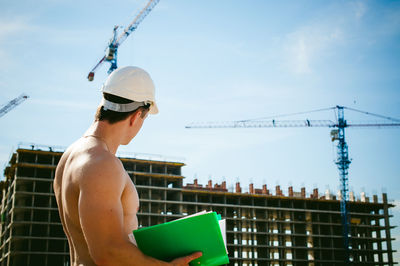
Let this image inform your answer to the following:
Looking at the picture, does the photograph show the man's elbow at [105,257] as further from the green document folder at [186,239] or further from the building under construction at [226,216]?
the building under construction at [226,216]

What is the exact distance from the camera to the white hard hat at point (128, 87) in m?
2.19

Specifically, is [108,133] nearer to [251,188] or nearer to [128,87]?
[128,87]

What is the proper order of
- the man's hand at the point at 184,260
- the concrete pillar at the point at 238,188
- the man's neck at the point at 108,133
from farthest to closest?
the concrete pillar at the point at 238,188
the man's neck at the point at 108,133
the man's hand at the point at 184,260

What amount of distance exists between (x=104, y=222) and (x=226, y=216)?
76062 millimetres

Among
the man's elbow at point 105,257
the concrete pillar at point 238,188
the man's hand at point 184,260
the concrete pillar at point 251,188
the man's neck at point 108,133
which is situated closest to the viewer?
the man's elbow at point 105,257

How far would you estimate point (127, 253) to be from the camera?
180cm

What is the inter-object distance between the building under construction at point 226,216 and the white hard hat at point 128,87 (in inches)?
2588

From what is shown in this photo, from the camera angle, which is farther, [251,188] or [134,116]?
[251,188]

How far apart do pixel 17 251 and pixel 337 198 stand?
203 ft

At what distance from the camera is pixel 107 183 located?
6.02 ft

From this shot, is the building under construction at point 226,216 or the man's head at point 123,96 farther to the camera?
the building under construction at point 226,216

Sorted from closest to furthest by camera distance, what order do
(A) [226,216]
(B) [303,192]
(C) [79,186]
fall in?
(C) [79,186] < (A) [226,216] < (B) [303,192]

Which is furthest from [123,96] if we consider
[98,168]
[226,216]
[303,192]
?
[303,192]

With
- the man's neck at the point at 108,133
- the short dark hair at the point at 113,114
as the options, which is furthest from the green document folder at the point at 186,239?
the short dark hair at the point at 113,114
